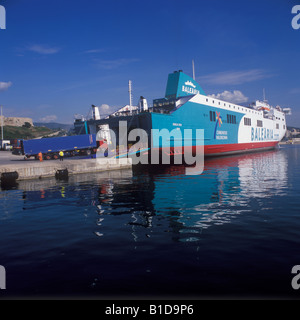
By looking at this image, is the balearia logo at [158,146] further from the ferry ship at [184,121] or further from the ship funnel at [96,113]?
the ship funnel at [96,113]

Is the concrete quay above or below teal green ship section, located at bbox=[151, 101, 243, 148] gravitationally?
below

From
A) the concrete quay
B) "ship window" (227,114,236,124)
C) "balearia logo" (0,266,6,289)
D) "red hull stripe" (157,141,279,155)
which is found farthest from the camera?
"ship window" (227,114,236,124)

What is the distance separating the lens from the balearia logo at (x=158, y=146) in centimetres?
3033

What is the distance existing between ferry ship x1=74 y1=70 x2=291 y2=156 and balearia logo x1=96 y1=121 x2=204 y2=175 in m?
0.13

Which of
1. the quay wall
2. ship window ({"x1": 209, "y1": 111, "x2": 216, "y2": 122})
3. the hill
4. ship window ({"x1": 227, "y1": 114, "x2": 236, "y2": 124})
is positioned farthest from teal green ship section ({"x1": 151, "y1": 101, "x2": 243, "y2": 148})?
the hill

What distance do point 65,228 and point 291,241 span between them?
742 centimetres

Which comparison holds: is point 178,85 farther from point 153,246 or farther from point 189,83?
point 153,246

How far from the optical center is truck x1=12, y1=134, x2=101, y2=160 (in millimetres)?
35031

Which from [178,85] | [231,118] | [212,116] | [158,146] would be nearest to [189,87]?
[178,85]

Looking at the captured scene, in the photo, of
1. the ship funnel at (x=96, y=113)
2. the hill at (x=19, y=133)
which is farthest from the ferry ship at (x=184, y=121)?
the hill at (x=19, y=133)

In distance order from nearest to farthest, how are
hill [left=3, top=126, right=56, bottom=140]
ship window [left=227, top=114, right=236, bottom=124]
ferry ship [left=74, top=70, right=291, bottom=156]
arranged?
1. ferry ship [left=74, top=70, right=291, bottom=156]
2. ship window [left=227, top=114, right=236, bottom=124]
3. hill [left=3, top=126, right=56, bottom=140]

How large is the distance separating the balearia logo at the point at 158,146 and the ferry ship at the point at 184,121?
130 millimetres

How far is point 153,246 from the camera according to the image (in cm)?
729

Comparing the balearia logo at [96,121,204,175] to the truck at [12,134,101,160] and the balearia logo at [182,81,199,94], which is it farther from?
the balearia logo at [182,81,199,94]
